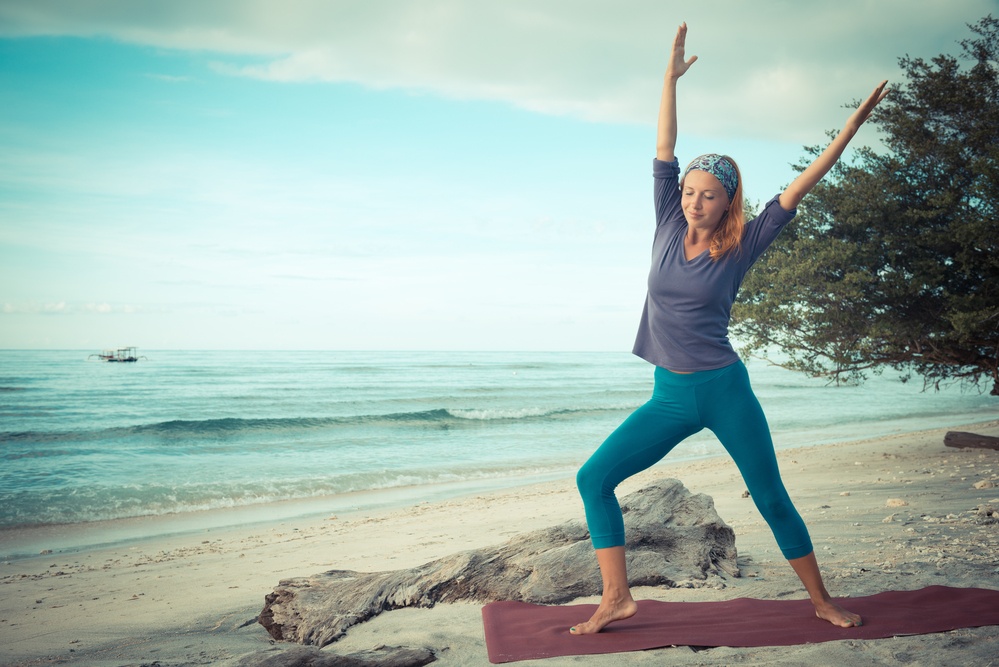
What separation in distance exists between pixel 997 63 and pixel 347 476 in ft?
42.2

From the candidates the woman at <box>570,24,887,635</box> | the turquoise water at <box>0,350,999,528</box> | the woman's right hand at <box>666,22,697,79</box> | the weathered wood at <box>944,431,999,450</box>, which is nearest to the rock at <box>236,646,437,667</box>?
the woman at <box>570,24,887,635</box>

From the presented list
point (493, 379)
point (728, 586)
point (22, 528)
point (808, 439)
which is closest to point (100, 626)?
point (728, 586)

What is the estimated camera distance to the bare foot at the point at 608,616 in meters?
3.24

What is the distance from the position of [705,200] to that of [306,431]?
19.9m

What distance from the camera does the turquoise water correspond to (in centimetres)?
1251

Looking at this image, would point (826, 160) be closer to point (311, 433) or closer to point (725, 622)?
point (725, 622)

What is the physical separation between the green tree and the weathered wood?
119 centimetres

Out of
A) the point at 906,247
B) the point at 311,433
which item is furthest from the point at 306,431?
the point at 906,247

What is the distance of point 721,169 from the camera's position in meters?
3.20

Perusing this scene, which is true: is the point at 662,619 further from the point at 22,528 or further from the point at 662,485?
the point at 22,528

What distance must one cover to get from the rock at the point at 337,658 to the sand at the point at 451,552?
0.14 meters

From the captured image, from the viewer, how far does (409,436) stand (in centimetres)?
2042

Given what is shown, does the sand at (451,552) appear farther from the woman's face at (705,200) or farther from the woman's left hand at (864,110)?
the woman's left hand at (864,110)

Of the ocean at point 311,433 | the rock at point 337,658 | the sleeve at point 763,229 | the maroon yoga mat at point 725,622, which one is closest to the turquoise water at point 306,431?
the ocean at point 311,433
